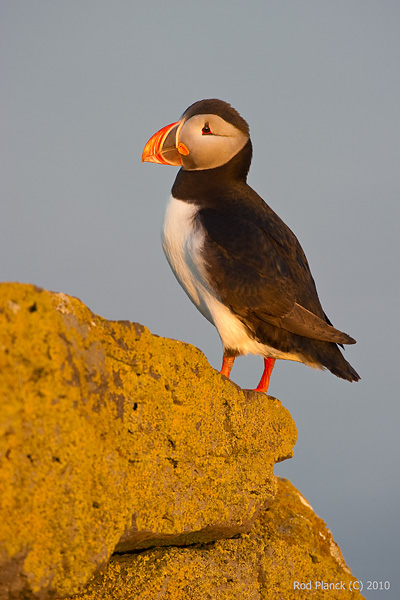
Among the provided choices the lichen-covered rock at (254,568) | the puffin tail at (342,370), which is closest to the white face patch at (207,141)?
the puffin tail at (342,370)

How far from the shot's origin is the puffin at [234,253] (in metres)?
5.50

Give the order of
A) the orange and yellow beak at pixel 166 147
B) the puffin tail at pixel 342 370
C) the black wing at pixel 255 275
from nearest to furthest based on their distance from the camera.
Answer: the black wing at pixel 255 275 → the puffin tail at pixel 342 370 → the orange and yellow beak at pixel 166 147

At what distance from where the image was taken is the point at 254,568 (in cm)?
505

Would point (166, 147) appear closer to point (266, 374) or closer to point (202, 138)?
point (202, 138)

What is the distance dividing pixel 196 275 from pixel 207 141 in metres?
1.27

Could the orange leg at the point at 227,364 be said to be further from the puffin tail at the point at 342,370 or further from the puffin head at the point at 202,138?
the puffin head at the point at 202,138

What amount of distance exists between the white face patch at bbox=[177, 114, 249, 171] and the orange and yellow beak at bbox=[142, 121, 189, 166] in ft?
0.19

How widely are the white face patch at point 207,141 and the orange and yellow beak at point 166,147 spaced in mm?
59

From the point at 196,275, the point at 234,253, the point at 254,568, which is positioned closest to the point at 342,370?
the point at 234,253

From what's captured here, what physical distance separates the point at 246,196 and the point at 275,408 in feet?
6.17

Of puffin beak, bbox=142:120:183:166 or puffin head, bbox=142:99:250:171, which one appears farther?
puffin beak, bbox=142:120:183:166

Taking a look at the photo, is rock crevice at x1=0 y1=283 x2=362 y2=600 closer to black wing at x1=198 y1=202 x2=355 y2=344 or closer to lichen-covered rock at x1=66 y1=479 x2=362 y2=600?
lichen-covered rock at x1=66 y1=479 x2=362 y2=600

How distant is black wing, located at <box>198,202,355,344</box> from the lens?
215 inches

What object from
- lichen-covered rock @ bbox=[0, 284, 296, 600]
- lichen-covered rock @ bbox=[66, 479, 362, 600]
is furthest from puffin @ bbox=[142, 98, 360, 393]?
lichen-covered rock @ bbox=[66, 479, 362, 600]
